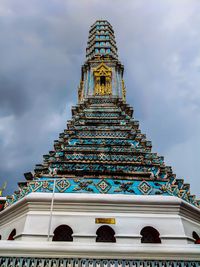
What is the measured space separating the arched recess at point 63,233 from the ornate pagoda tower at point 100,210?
38 mm

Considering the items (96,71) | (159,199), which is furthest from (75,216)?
(96,71)

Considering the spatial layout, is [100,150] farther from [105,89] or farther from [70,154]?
[105,89]

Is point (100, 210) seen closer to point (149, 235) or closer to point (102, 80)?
point (149, 235)

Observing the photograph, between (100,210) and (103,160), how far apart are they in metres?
3.30

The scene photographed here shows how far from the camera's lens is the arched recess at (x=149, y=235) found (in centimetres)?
1097

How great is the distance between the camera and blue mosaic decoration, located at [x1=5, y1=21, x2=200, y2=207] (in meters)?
12.1

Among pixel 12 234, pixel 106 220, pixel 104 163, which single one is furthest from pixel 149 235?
pixel 12 234

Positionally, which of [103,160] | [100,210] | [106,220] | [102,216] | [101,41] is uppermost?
[101,41]

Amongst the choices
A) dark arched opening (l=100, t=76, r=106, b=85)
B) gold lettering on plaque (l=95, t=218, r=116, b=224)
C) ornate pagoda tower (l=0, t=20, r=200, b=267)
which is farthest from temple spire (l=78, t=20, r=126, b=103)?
gold lettering on plaque (l=95, t=218, r=116, b=224)

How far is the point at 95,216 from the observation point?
10914 millimetres

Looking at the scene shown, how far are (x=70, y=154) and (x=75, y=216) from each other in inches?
159

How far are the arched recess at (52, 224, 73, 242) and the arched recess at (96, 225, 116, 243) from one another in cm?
112

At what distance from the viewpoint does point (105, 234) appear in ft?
36.4

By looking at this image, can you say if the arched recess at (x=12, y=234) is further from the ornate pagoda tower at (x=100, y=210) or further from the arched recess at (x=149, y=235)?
the arched recess at (x=149, y=235)
